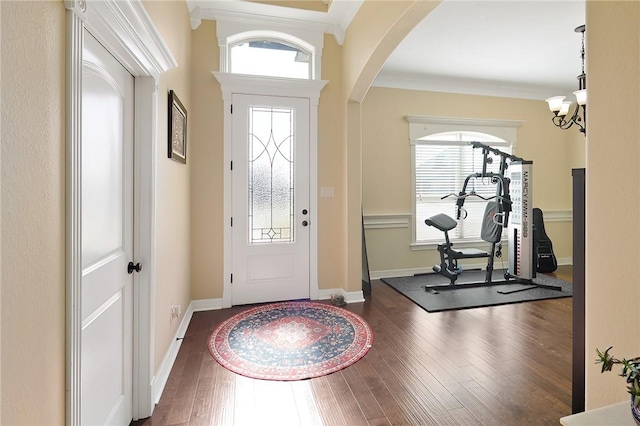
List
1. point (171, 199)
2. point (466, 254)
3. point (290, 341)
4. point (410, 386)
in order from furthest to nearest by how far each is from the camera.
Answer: point (466, 254) < point (290, 341) < point (171, 199) < point (410, 386)

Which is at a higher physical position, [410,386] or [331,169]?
[331,169]

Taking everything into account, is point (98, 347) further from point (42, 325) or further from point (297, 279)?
point (297, 279)

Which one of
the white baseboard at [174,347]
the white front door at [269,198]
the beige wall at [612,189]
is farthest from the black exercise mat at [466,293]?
the beige wall at [612,189]

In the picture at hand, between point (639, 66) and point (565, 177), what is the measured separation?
574 cm

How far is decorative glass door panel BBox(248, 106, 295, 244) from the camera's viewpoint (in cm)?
352

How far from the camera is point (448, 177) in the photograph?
5090mm

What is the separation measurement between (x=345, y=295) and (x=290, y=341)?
1139 mm

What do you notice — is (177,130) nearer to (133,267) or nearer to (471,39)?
(133,267)

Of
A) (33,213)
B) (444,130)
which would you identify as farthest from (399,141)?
(33,213)

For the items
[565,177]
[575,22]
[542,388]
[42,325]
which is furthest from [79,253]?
[565,177]

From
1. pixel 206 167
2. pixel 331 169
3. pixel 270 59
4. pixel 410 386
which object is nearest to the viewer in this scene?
pixel 410 386

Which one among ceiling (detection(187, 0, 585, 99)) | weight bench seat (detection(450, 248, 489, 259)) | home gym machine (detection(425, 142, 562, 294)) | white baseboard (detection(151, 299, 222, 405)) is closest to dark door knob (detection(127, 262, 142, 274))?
white baseboard (detection(151, 299, 222, 405))

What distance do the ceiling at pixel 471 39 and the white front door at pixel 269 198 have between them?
2.87 feet

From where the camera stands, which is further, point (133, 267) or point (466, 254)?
point (466, 254)
